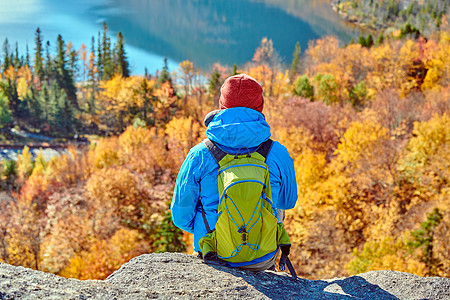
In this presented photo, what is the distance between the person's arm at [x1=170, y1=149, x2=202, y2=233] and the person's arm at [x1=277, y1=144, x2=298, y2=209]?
85 centimetres

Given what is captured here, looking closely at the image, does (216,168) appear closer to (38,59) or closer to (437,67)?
(437,67)

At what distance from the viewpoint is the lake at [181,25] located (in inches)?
3516

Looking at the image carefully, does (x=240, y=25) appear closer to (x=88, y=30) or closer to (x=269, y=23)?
(x=269, y=23)

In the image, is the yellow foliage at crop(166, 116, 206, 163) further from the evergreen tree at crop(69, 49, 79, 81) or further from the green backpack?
the evergreen tree at crop(69, 49, 79, 81)

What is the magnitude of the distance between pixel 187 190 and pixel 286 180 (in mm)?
1037

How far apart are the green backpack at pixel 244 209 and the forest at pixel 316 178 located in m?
17.4

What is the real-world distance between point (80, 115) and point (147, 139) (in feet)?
108

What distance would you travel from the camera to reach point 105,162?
47812 mm

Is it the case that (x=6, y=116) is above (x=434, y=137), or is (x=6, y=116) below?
below

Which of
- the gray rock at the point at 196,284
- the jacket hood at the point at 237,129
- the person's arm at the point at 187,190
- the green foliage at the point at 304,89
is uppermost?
the jacket hood at the point at 237,129

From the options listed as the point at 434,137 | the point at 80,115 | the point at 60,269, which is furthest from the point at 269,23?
the point at 60,269

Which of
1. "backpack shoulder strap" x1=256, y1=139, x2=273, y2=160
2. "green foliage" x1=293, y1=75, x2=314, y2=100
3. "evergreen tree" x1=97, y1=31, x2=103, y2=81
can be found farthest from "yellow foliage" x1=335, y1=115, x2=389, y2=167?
"evergreen tree" x1=97, y1=31, x2=103, y2=81

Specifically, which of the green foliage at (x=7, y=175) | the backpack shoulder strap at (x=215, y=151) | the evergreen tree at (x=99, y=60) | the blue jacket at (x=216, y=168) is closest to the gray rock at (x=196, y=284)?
the blue jacket at (x=216, y=168)

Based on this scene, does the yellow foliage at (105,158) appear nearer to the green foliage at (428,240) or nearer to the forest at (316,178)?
the forest at (316,178)
